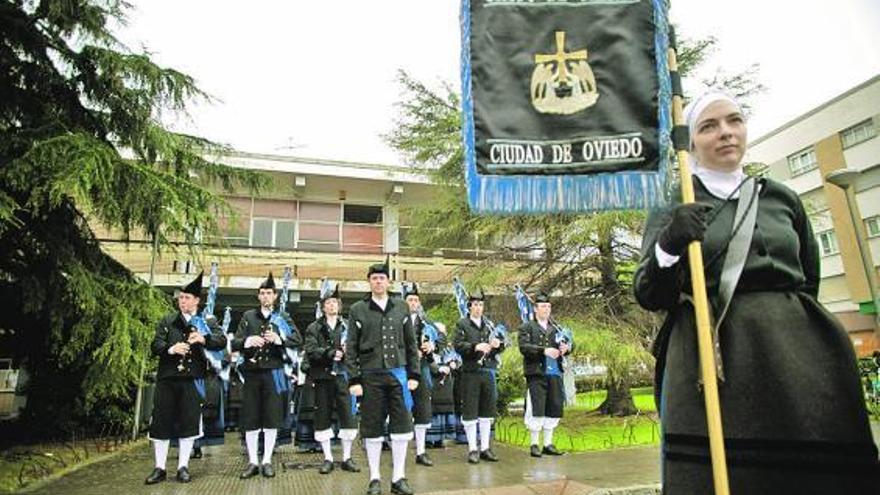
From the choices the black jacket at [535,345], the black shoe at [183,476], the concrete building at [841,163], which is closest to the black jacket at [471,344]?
the black jacket at [535,345]

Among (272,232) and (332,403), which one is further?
(272,232)

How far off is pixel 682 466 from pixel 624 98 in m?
1.63

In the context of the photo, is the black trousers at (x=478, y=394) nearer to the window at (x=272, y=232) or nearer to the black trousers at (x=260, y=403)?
the black trousers at (x=260, y=403)

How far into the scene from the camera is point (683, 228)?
6.60 feet

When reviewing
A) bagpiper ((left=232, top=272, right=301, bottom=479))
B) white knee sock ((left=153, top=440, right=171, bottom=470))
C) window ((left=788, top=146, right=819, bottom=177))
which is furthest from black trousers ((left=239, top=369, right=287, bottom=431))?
window ((left=788, top=146, right=819, bottom=177))

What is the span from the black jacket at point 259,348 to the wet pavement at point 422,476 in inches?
55.2

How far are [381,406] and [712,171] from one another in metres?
4.72

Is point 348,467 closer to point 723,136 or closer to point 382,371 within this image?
point 382,371

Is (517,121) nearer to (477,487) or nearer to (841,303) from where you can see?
(477,487)

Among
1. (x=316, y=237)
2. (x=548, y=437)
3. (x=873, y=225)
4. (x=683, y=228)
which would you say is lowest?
(x=548, y=437)

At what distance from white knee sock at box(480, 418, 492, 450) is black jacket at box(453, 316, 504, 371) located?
0.78 metres

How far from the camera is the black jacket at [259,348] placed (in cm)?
770

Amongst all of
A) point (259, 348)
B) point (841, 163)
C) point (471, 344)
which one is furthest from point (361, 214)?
point (841, 163)

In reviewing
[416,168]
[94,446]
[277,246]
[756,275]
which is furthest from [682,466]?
[277,246]
